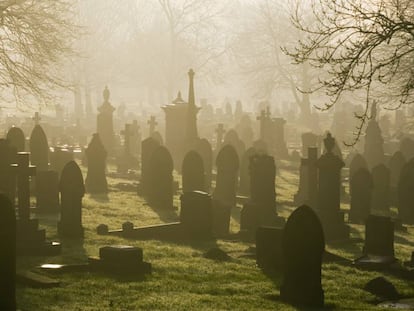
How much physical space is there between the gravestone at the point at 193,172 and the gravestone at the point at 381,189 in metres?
4.43

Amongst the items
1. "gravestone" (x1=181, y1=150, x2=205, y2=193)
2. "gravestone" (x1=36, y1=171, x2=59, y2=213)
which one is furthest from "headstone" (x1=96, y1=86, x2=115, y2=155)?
"gravestone" (x1=36, y1=171, x2=59, y2=213)

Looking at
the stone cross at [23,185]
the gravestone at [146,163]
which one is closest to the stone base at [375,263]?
the stone cross at [23,185]

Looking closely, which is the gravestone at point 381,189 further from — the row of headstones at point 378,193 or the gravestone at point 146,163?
the gravestone at point 146,163

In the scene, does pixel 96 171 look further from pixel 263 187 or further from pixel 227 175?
pixel 263 187

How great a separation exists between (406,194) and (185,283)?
32.8 ft

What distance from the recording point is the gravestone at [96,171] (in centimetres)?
2356

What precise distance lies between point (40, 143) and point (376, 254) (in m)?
12.3

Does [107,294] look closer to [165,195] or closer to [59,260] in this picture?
[59,260]

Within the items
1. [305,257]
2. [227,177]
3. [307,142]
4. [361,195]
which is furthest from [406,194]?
[307,142]

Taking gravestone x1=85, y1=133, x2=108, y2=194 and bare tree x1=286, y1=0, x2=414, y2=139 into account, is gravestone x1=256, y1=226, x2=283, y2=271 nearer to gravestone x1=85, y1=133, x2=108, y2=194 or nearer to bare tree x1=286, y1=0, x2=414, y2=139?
bare tree x1=286, y1=0, x2=414, y2=139

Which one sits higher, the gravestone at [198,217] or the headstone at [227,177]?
the headstone at [227,177]

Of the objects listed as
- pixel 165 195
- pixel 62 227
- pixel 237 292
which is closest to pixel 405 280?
pixel 237 292

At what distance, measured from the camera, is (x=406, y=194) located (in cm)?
2080

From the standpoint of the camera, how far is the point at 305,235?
1080cm
